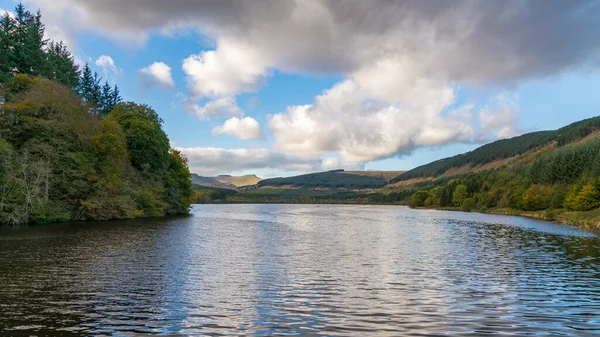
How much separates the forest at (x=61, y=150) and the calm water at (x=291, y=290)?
24181 mm

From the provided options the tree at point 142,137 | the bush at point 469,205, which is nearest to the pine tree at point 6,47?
the tree at point 142,137

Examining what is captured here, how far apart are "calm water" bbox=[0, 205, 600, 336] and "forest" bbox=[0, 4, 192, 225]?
2418cm

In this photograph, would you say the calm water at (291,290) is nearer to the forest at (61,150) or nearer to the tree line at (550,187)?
the forest at (61,150)

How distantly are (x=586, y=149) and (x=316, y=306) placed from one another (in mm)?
154770

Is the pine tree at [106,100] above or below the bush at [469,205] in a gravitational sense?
above

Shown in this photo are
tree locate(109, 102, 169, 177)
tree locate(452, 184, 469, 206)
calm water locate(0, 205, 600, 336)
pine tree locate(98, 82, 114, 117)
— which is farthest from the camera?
tree locate(452, 184, 469, 206)

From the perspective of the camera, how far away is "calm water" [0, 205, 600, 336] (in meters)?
13.6

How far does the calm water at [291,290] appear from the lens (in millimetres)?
13578

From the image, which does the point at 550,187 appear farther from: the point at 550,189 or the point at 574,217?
the point at 574,217

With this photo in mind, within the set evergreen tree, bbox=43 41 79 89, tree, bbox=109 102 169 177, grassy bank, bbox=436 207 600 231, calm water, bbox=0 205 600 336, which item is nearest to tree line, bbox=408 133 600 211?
grassy bank, bbox=436 207 600 231

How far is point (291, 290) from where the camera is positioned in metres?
19.1

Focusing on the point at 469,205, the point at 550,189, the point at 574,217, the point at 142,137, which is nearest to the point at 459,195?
the point at 469,205

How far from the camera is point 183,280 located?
21344mm

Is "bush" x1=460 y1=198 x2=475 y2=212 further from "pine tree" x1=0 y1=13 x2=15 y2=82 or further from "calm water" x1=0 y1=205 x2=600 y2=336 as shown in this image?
"pine tree" x1=0 y1=13 x2=15 y2=82
